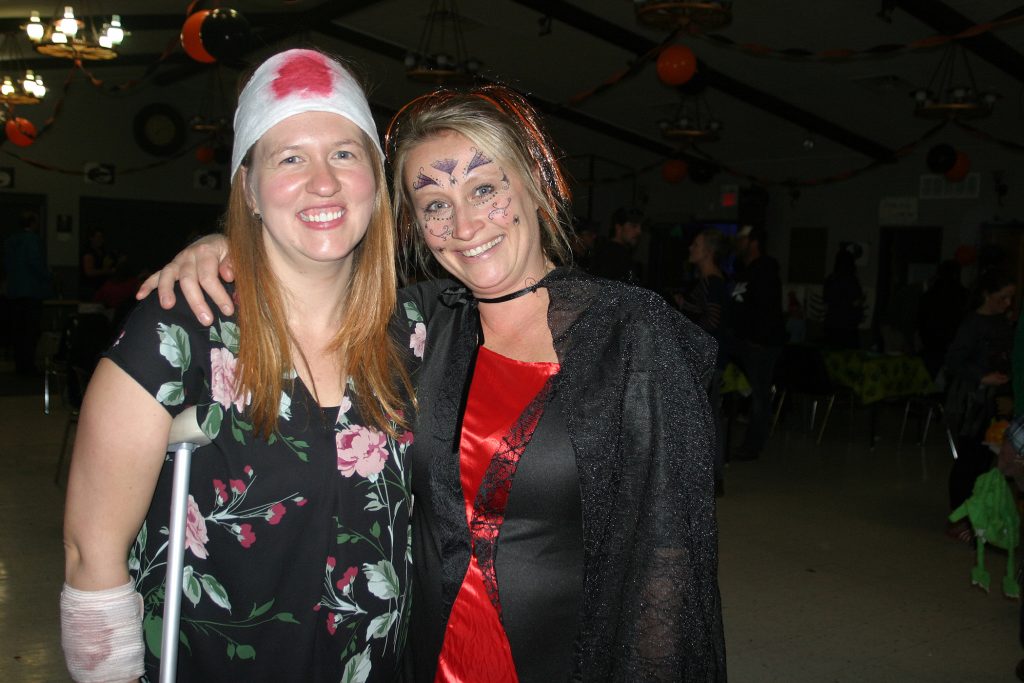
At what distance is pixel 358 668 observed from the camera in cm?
154

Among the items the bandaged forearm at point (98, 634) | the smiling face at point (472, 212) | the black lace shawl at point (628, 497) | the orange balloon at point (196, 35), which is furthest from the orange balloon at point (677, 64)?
the bandaged forearm at point (98, 634)

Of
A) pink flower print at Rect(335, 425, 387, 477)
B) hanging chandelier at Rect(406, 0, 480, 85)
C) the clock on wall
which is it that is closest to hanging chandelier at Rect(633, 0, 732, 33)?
hanging chandelier at Rect(406, 0, 480, 85)

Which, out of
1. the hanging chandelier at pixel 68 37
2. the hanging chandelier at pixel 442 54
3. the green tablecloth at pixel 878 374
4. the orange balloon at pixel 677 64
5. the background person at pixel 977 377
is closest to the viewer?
the background person at pixel 977 377

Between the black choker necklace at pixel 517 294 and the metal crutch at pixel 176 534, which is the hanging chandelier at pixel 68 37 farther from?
the metal crutch at pixel 176 534

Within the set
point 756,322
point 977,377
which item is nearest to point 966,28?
point 756,322

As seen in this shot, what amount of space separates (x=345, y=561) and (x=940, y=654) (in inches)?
119

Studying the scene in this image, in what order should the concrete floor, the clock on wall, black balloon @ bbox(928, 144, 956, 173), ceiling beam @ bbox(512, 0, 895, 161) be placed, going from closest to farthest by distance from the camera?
the concrete floor, ceiling beam @ bbox(512, 0, 895, 161), black balloon @ bbox(928, 144, 956, 173), the clock on wall

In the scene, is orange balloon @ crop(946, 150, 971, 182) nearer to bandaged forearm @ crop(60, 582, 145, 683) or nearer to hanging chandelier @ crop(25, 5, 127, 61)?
hanging chandelier @ crop(25, 5, 127, 61)

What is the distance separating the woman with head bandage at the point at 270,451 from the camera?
Answer: 1.35 meters

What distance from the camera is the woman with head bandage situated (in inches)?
53.0

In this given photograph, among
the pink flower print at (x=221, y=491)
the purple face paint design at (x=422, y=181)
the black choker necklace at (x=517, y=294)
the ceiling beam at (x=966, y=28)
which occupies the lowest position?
the pink flower print at (x=221, y=491)

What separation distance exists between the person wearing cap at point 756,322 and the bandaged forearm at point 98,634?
5589 mm

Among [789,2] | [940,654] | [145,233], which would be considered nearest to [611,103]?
[789,2]

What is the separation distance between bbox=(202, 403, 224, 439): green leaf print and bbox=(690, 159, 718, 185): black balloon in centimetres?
1386
